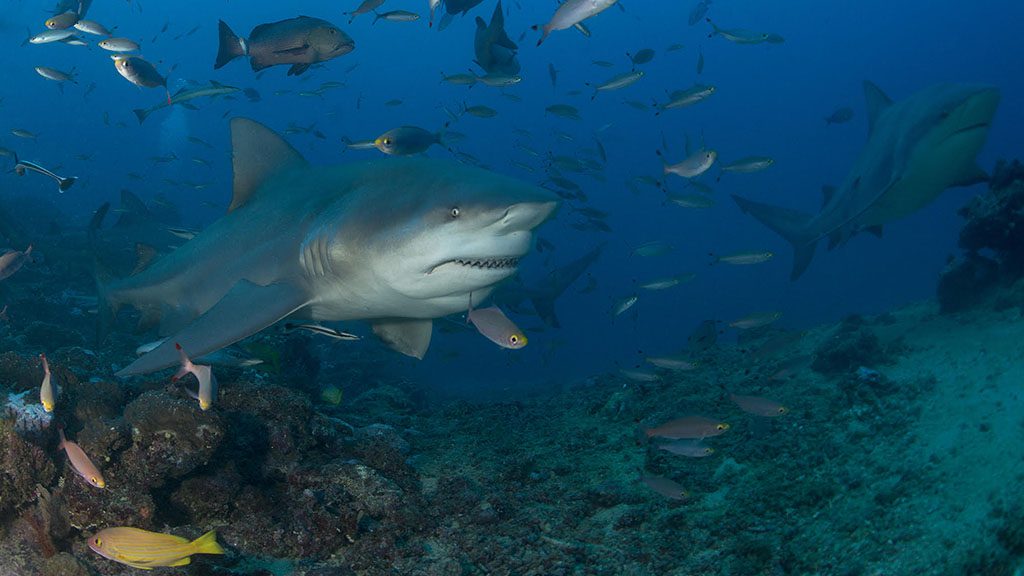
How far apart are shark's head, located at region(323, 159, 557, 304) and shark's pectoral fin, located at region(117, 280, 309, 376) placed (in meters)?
0.57

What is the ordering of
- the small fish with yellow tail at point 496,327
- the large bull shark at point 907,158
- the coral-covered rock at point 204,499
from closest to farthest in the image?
1. the coral-covered rock at point 204,499
2. the small fish with yellow tail at point 496,327
3. the large bull shark at point 907,158

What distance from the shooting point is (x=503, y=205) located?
136 inches

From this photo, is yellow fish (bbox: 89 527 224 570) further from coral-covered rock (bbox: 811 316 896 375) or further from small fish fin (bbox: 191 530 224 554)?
coral-covered rock (bbox: 811 316 896 375)

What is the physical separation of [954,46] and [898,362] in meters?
178

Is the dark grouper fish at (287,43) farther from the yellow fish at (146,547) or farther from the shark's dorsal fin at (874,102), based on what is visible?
the shark's dorsal fin at (874,102)

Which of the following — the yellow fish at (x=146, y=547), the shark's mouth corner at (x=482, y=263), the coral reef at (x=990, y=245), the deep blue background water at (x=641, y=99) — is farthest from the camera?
the deep blue background water at (x=641, y=99)

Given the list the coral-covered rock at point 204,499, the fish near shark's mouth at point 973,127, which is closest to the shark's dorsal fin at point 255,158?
the coral-covered rock at point 204,499

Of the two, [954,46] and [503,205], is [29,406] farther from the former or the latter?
[954,46]

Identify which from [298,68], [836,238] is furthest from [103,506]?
[836,238]

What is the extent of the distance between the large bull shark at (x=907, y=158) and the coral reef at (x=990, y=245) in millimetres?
1357

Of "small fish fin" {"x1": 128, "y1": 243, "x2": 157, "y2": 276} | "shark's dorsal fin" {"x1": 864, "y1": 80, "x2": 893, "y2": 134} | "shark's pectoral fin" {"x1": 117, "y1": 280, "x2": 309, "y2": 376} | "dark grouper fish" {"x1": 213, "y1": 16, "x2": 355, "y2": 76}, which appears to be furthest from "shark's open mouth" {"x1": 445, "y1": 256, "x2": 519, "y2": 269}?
"shark's dorsal fin" {"x1": 864, "y1": 80, "x2": 893, "y2": 134}

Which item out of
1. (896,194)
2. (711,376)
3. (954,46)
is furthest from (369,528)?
(954,46)

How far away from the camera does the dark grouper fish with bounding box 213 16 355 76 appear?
5.90 m

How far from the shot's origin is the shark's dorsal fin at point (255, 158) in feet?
18.4
